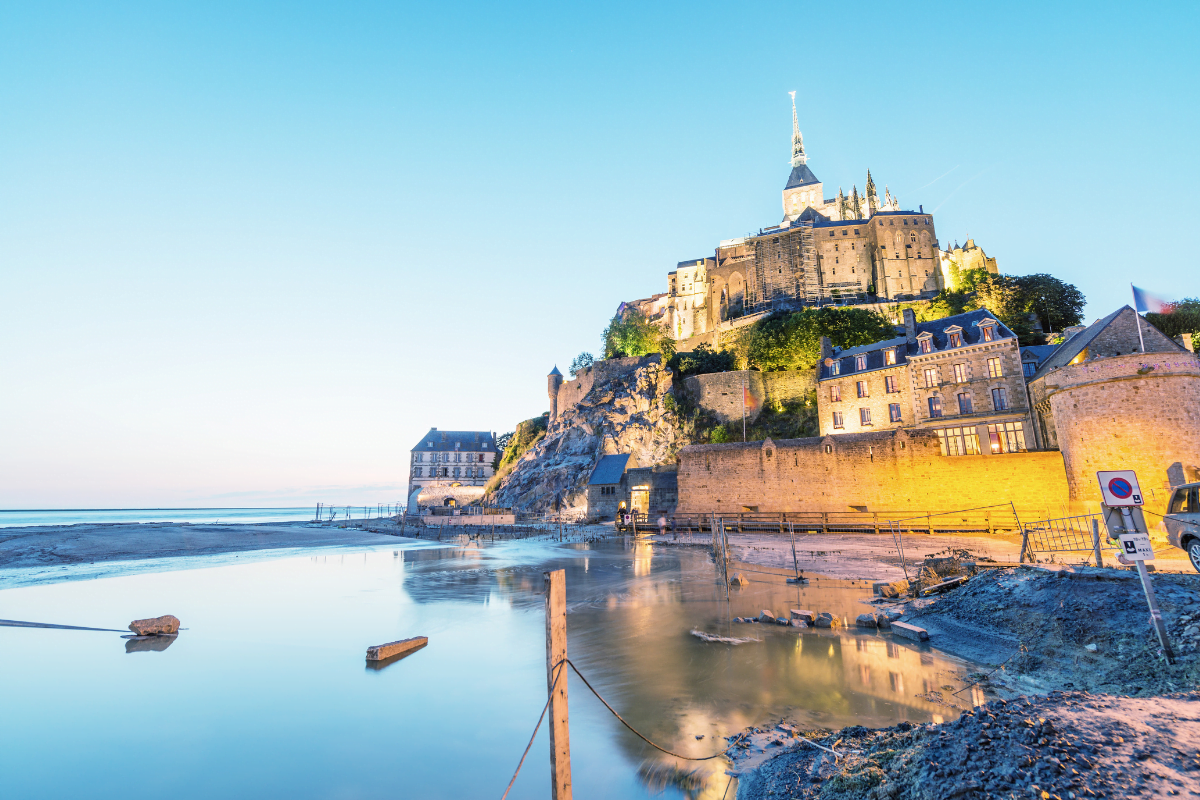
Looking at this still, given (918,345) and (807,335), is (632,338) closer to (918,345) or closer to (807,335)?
(807,335)

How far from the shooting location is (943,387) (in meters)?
29.6

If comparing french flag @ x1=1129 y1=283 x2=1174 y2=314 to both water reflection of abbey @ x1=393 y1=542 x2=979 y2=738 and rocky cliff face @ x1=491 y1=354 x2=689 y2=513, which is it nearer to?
water reflection of abbey @ x1=393 y1=542 x2=979 y2=738

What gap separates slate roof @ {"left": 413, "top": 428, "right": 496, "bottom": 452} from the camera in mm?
73062

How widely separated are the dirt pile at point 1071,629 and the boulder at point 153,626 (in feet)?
52.3

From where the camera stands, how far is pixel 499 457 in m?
74.6

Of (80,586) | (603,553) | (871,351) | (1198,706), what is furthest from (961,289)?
(80,586)

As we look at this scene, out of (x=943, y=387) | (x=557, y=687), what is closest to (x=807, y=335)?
(x=943, y=387)

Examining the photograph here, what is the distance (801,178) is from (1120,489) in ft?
295

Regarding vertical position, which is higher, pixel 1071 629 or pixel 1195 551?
pixel 1195 551

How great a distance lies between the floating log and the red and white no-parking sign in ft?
37.6

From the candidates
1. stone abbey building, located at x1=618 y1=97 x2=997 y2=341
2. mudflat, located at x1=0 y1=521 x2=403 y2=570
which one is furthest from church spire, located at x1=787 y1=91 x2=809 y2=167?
mudflat, located at x1=0 y1=521 x2=403 y2=570

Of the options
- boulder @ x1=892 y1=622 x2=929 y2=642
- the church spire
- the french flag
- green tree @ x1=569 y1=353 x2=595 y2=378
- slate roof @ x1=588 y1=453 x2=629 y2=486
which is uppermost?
the church spire

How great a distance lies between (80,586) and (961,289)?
65.3 m

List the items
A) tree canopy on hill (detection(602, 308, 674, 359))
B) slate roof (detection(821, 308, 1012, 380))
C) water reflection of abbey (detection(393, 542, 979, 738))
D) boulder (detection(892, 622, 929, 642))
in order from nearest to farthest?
water reflection of abbey (detection(393, 542, 979, 738)), boulder (detection(892, 622, 929, 642)), slate roof (detection(821, 308, 1012, 380)), tree canopy on hill (detection(602, 308, 674, 359))
